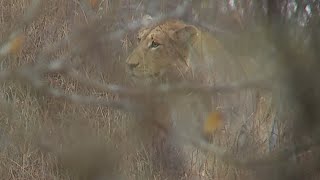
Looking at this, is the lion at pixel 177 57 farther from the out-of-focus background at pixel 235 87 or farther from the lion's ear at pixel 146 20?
the out-of-focus background at pixel 235 87

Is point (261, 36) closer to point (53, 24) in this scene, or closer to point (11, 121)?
point (11, 121)

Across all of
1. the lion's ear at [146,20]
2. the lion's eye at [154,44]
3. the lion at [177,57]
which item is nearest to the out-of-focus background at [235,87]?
the lion at [177,57]

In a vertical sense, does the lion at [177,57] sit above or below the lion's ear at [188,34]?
below

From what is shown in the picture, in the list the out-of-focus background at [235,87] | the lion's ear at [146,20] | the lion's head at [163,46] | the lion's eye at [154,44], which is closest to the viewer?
the out-of-focus background at [235,87]

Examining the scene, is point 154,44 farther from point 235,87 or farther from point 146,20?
point 235,87

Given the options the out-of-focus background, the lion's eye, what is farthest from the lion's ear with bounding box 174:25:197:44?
the out-of-focus background

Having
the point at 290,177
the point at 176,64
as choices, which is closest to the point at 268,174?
the point at 290,177

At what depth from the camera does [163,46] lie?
3.09 m

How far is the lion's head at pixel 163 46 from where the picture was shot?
2904 millimetres

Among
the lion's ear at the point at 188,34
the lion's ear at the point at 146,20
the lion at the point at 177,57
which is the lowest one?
the lion at the point at 177,57

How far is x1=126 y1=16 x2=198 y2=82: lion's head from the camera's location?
114 inches

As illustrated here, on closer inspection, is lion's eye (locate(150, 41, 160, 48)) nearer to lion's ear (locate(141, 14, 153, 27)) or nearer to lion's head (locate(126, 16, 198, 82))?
lion's head (locate(126, 16, 198, 82))

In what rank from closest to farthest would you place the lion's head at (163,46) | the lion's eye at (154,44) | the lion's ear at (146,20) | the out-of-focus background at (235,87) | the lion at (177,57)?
1. the out-of-focus background at (235,87)
2. the lion at (177,57)
3. the lion's ear at (146,20)
4. the lion's head at (163,46)
5. the lion's eye at (154,44)

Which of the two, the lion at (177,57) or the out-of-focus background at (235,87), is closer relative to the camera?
the out-of-focus background at (235,87)
